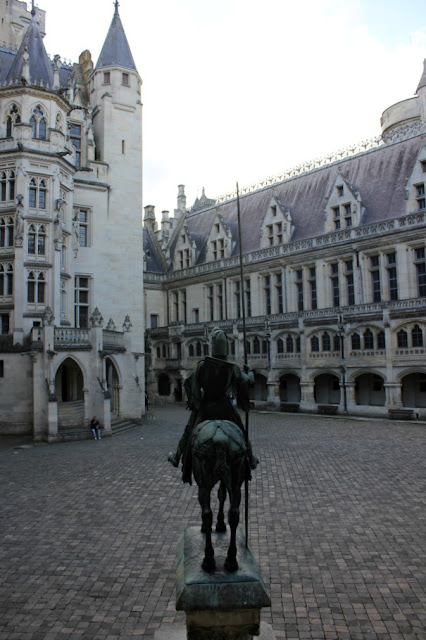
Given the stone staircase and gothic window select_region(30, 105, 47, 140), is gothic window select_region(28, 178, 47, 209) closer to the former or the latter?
gothic window select_region(30, 105, 47, 140)

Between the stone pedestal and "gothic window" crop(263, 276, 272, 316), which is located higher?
"gothic window" crop(263, 276, 272, 316)

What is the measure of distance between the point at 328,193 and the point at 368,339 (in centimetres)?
1407

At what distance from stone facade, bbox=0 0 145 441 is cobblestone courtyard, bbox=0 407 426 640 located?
745 centimetres

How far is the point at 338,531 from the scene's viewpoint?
38.3 feet

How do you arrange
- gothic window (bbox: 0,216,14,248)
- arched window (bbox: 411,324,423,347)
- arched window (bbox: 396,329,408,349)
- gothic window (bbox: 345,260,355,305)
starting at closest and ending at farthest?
gothic window (bbox: 0,216,14,248), arched window (bbox: 411,324,423,347), arched window (bbox: 396,329,408,349), gothic window (bbox: 345,260,355,305)

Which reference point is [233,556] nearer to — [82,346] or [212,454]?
[212,454]

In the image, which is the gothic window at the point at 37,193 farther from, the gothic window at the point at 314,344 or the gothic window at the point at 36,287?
the gothic window at the point at 314,344

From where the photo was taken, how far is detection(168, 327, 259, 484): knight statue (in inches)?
296

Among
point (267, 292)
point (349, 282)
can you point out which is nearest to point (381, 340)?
point (349, 282)

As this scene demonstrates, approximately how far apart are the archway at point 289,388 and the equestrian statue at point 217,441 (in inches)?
1462

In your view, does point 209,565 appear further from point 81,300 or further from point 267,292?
point 267,292

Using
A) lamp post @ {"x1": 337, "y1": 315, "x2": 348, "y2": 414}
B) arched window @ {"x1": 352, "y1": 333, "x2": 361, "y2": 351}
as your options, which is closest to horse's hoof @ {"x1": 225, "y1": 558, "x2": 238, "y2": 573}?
lamp post @ {"x1": 337, "y1": 315, "x2": 348, "y2": 414}

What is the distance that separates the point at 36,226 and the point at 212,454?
86.7ft

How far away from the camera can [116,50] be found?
A: 38375 millimetres
